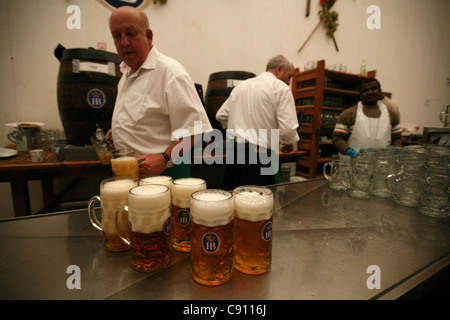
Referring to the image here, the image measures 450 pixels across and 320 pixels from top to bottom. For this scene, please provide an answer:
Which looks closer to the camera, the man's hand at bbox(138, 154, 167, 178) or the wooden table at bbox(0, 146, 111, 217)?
the man's hand at bbox(138, 154, 167, 178)

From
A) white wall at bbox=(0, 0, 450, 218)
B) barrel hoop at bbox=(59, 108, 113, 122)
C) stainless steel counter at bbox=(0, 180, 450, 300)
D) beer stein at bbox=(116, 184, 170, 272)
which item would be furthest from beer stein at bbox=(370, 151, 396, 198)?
white wall at bbox=(0, 0, 450, 218)

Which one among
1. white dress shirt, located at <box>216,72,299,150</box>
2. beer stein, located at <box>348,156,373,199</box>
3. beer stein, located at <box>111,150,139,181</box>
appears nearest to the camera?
beer stein, located at <box>111,150,139,181</box>

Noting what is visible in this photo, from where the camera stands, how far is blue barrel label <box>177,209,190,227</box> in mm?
681

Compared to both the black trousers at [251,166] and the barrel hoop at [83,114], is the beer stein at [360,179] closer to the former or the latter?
the black trousers at [251,166]

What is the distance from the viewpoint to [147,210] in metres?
0.57

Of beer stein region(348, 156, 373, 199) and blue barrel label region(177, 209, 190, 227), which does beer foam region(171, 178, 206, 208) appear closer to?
blue barrel label region(177, 209, 190, 227)

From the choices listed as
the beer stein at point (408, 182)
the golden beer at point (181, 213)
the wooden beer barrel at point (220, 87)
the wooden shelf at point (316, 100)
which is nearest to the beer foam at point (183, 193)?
the golden beer at point (181, 213)

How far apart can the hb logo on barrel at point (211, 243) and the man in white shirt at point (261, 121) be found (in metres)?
1.64

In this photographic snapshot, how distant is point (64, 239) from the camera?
75 centimetres

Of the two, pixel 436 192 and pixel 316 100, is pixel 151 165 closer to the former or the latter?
pixel 436 192

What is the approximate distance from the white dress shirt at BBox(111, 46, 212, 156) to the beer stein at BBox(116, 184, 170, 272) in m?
0.86

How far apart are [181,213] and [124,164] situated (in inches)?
17.5

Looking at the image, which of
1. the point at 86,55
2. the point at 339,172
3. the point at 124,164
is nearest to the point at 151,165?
the point at 124,164

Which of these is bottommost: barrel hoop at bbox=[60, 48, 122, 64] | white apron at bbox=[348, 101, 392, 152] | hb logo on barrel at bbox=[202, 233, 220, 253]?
hb logo on barrel at bbox=[202, 233, 220, 253]
